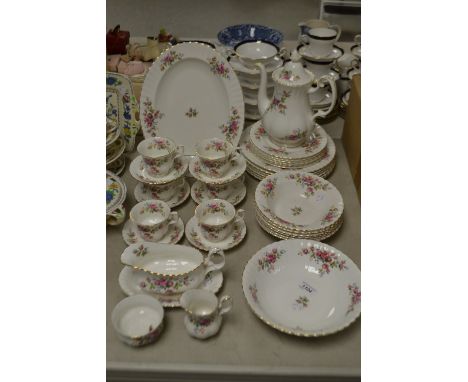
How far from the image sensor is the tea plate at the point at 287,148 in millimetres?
1224

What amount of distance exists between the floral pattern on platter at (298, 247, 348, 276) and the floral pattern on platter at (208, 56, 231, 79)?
1.77 feet

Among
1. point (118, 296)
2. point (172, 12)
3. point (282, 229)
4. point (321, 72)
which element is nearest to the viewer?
point (118, 296)

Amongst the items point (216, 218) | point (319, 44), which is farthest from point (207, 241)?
point (319, 44)

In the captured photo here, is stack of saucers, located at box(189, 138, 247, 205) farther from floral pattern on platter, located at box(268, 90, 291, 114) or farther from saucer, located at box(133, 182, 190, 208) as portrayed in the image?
floral pattern on platter, located at box(268, 90, 291, 114)

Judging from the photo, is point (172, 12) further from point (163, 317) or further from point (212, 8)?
point (163, 317)

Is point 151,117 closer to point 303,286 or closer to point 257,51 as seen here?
point 257,51

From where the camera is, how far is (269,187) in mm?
1162

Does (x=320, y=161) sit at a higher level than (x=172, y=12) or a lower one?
lower

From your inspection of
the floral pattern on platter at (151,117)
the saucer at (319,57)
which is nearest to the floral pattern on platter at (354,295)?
the floral pattern on platter at (151,117)

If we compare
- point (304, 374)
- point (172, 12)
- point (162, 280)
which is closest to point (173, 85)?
point (162, 280)

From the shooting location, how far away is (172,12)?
324cm

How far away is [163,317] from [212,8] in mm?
3036

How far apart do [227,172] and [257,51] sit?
0.51 m

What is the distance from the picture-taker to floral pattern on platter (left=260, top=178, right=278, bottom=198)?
1143mm
